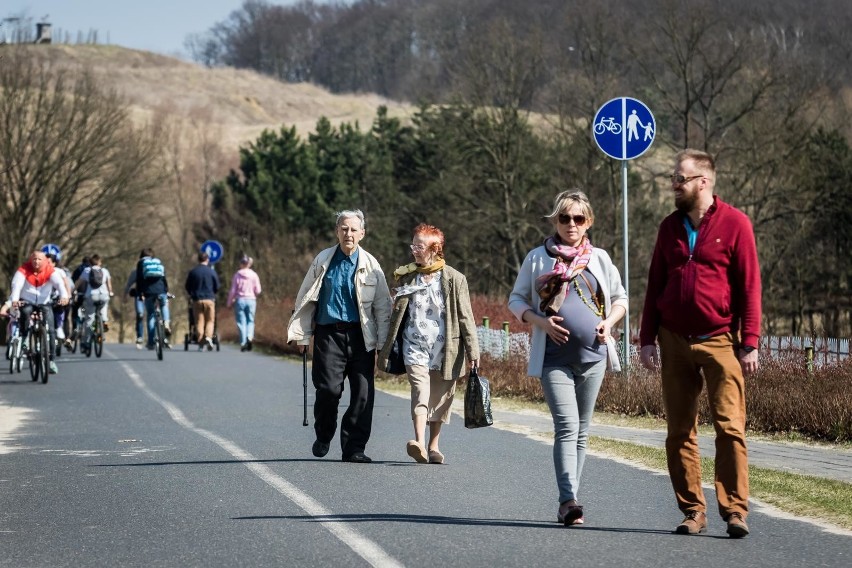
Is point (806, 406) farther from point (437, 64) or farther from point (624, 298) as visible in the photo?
point (437, 64)

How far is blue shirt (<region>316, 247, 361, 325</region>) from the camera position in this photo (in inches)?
432

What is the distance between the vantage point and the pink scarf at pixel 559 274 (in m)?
7.86

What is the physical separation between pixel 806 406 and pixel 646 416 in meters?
2.24

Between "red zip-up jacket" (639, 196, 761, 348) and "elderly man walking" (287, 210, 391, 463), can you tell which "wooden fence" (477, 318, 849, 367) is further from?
"red zip-up jacket" (639, 196, 761, 348)

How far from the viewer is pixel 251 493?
9.06 m

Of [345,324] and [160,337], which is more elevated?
[345,324]

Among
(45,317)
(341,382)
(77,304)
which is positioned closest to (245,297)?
(77,304)

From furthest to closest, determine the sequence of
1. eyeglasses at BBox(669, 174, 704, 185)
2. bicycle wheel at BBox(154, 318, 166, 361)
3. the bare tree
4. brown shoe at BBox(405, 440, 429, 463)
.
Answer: the bare tree, bicycle wheel at BBox(154, 318, 166, 361), brown shoe at BBox(405, 440, 429, 463), eyeglasses at BBox(669, 174, 704, 185)

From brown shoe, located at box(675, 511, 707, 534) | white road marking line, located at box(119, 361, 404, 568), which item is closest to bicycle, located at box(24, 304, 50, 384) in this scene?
white road marking line, located at box(119, 361, 404, 568)

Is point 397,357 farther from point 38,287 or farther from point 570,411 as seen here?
point 38,287

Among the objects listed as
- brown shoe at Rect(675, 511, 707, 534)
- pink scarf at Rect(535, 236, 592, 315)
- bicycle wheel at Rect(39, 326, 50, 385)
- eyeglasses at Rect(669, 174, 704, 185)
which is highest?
eyeglasses at Rect(669, 174, 704, 185)

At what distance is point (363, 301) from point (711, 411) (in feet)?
13.3

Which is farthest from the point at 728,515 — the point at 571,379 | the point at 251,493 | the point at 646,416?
the point at 646,416

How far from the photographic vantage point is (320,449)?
11.0 m
